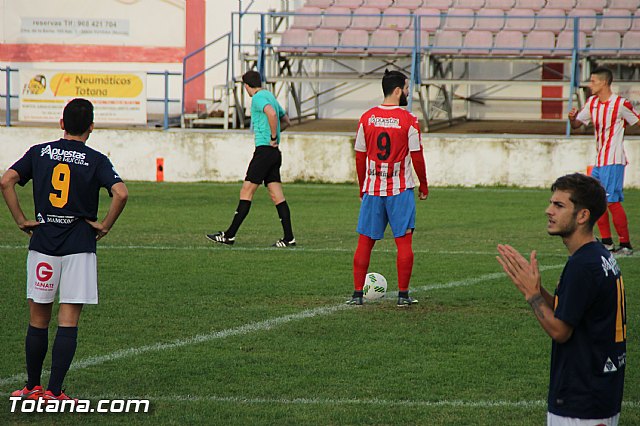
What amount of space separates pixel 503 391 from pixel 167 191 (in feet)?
44.9

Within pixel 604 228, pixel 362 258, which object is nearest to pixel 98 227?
pixel 362 258

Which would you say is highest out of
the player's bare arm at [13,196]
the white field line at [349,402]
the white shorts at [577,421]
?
the player's bare arm at [13,196]

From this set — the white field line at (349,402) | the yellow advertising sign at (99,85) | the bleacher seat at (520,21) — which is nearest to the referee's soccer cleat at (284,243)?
the white field line at (349,402)

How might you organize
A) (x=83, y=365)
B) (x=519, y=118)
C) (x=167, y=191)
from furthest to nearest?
1. (x=519, y=118)
2. (x=167, y=191)
3. (x=83, y=365)

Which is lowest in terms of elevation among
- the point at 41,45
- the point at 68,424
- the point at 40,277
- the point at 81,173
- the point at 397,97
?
the point at 68,424

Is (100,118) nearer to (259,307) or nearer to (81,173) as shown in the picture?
(259,307)

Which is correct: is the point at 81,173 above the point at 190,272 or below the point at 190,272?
above

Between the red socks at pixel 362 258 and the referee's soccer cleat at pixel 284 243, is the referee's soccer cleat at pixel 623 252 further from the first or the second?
the red socks at pixel 362 258

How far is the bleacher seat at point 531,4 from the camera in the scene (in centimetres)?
2477

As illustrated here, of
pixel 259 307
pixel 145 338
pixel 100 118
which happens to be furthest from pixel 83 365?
pixel 100 118

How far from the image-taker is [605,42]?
2277cm

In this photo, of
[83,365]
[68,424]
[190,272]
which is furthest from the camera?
[190,272]

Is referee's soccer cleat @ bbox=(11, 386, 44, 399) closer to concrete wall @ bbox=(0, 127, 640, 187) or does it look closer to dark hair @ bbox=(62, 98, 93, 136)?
dark hair @ bbox=(62, 98, 93, 136)

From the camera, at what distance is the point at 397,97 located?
8672 millimetres
